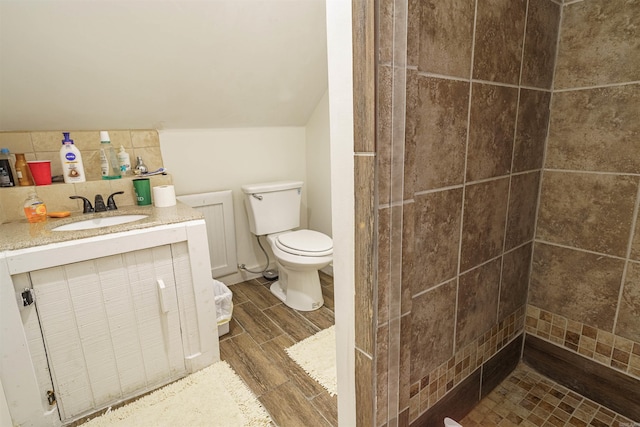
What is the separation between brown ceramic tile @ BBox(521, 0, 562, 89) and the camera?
0.91 metres

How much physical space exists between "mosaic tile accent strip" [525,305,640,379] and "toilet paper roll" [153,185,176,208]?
1734mm

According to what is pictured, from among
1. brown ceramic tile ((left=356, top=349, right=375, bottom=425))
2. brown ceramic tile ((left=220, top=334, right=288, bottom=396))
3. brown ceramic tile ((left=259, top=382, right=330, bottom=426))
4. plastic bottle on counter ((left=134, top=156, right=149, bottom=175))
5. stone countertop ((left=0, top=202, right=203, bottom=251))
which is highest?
plastic bottle on counter ((left=134, top=156, right=149, bottom=175))

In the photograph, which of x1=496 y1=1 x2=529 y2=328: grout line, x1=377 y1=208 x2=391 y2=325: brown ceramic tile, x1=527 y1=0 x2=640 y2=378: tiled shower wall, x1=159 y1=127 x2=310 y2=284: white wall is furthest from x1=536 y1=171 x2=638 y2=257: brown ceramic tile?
x1=159 y1=127 x2=310 y2=284: white wall

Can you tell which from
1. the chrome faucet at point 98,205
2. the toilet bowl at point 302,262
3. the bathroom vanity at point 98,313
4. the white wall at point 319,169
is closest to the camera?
the bathroom vanity at point 98,313

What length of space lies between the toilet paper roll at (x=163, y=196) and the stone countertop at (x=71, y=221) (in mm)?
35

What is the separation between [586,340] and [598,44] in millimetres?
905

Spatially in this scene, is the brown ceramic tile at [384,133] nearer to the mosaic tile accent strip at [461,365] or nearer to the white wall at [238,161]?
the mosaic tile accent strip at [461,365]

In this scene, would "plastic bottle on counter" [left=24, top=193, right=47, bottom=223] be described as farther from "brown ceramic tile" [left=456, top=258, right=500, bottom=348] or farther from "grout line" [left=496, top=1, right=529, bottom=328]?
"grout line" [left=496, top=1, right=529, bottom=328]

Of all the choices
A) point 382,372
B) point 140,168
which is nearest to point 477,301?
point 382,372

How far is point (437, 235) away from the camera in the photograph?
780 millimetres

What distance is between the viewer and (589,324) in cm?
105

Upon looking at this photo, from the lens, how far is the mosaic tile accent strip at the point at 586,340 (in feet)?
3.21

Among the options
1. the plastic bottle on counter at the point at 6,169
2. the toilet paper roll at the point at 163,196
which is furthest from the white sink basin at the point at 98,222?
the plastic bottle on counter at the point at 6,169

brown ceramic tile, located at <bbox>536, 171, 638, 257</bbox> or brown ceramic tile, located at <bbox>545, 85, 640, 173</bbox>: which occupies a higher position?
brown ceramic tile, located at <bbox>545, 85, 640, 173</bbox>
